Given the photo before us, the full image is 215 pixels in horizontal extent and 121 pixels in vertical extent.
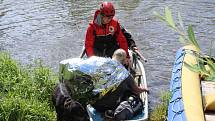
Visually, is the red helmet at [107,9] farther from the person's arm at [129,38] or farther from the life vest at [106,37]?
the person's arm at [129,38]

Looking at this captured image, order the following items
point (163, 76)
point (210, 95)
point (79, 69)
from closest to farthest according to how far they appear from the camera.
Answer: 1. point (210, 95)
2. point (79, 69)
3. point (163, 76)

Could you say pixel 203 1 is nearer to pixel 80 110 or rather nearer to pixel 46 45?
pixel 46 45

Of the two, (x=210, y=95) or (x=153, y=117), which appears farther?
(x=153, y=117)

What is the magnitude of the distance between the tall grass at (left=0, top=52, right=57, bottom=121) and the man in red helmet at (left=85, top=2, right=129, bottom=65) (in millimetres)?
851

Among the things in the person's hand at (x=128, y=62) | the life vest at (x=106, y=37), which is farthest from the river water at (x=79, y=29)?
the life vest at (x=106, y=37)

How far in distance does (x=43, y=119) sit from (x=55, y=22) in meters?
6.55

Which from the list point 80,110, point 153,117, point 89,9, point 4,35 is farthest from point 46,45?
point 80,110

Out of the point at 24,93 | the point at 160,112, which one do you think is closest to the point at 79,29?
the point at 160,112

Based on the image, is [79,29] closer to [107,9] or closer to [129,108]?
[107,9]

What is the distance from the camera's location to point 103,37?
5777 millimetres

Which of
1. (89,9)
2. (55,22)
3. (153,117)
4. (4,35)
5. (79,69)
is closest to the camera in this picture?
(79,69)

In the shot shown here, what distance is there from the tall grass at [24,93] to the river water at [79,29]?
1.78 m

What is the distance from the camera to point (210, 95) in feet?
12.4

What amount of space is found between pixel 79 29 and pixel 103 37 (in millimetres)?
4295
